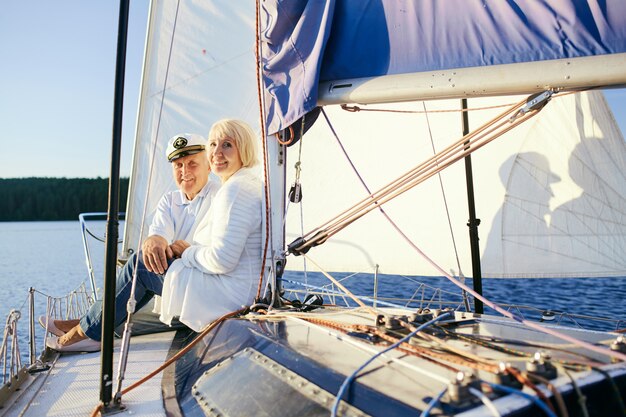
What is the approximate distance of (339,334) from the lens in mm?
2416

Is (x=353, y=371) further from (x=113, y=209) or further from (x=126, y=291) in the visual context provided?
(x=126, y=291)

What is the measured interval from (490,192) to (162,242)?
353 cm

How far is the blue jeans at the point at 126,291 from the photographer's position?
12.0 feet

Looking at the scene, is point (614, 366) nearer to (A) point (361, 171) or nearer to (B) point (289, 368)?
(B) point (289, 368)

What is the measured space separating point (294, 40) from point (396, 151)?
311 cm

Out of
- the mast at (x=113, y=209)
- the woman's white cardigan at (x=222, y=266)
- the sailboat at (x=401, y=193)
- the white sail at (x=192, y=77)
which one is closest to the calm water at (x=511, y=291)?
the sailboat at (x=401, y=193)

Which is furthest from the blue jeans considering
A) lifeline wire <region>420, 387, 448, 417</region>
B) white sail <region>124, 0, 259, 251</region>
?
lifeline wire <region>420, 387, 448, 417</region>

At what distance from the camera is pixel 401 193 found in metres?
3.01

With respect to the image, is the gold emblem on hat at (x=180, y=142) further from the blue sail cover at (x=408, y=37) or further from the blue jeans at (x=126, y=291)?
the blue sail cover at (x=408, y=37)

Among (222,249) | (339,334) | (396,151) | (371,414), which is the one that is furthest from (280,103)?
(396,151)

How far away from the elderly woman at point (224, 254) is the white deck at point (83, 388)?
17.4 inches

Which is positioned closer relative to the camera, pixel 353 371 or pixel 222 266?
pixel 353 371

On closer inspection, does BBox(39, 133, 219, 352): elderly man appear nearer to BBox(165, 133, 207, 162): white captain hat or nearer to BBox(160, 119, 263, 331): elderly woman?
BBox(165, 133, 207, 162): white captain hat

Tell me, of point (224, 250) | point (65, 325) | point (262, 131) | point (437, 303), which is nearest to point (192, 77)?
point (65, 325)
